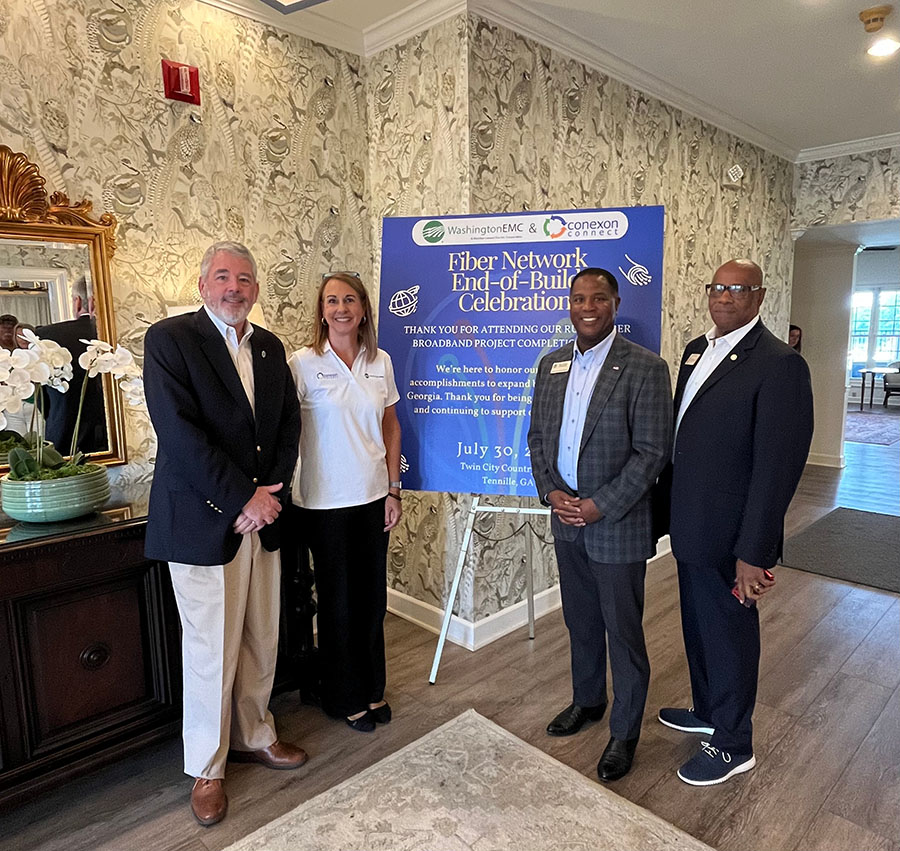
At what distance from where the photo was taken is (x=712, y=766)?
81.3 inches

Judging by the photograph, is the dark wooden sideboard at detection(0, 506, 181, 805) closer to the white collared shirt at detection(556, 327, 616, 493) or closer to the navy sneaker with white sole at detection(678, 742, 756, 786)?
the white collared shirt at detection(556, 327, 616, 493)

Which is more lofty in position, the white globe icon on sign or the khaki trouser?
the white globe icon on sign

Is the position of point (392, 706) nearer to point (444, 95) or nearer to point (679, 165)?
point (444, 95)

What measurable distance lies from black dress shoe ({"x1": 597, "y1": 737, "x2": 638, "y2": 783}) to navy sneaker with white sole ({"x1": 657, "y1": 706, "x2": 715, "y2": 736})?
289 millimetres

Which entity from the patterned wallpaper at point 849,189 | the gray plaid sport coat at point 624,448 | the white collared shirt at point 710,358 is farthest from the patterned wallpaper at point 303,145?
the patterned wallpaper at point 849,189

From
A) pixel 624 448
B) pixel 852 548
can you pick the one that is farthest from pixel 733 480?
pixel 852 548

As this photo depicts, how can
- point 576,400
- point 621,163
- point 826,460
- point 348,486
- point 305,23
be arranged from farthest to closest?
1. point 826,460
2. point 621,163
3. point 305,23
4. point 348,486
5. point 576,400

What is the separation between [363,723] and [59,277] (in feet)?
6.49

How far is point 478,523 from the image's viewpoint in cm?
300

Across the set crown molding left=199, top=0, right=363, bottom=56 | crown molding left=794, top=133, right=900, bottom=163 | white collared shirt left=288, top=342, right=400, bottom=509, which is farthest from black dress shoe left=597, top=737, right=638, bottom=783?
crown molding left=794, top=133, right=900, bottom=163

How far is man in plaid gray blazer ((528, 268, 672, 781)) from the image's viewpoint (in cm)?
200

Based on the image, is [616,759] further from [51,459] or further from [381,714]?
[51,459]

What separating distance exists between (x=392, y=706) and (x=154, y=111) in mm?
2528

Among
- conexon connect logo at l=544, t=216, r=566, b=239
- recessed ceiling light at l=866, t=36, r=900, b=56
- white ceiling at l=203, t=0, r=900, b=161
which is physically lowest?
conexon connect logo at l=544, t=216, r=566, b=239
